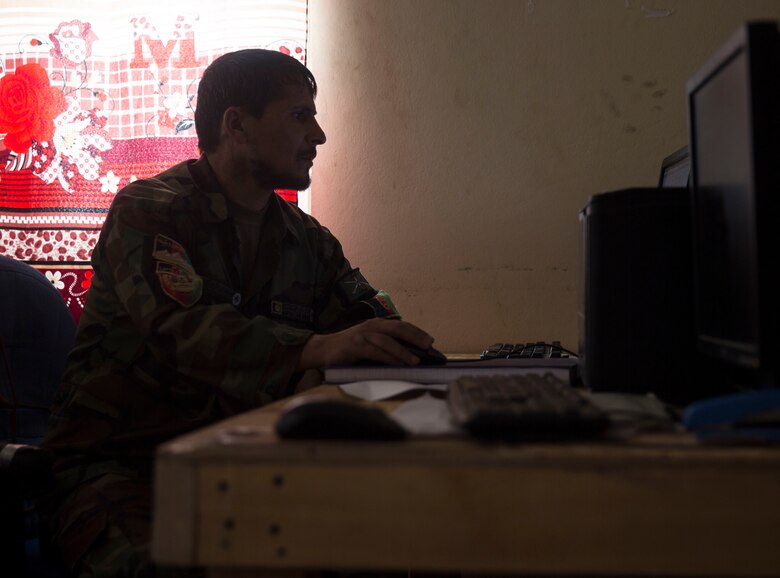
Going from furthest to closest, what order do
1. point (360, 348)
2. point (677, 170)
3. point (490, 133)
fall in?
point (490, 133), point (677, 170), point (360, 348)

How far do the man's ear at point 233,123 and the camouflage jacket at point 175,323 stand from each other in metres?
0.11

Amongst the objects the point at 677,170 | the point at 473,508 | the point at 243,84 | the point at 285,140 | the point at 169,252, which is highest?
the point at 243,84

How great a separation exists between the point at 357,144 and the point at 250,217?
1.71 ft

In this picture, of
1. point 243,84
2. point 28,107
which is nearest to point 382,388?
point 243,84

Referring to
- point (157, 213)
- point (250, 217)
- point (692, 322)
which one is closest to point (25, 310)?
point (157, 213)

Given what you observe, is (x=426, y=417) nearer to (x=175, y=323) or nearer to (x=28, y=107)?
(x=175, y=323)

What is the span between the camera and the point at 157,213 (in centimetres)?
134

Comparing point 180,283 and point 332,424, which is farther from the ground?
point 180,283

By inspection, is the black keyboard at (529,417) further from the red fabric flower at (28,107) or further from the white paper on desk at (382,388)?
the red fabric flower at (28,107)

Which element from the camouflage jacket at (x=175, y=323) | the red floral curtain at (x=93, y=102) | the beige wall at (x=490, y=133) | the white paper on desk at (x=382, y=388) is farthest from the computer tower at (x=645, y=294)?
the red floral curtain at (x=93, y=102)

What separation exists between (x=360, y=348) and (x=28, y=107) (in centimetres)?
144

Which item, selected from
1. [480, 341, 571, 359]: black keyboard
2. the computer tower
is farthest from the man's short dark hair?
the computer tower

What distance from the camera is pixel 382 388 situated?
0.92 metres

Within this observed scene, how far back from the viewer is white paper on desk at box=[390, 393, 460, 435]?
56cm
